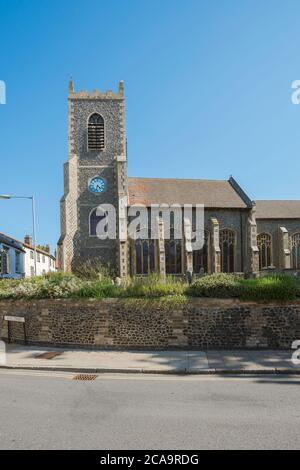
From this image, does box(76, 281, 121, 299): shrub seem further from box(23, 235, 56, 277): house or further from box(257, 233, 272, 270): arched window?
box(23, 235, 56, 277): house

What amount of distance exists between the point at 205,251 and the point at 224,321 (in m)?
17.9

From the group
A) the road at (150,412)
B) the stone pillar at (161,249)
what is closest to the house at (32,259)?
the stone pillar at (161,249)

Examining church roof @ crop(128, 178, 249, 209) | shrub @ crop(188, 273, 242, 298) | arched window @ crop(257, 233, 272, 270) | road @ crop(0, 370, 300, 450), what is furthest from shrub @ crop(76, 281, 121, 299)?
arched window @ crop(257, 233, 272, 270)

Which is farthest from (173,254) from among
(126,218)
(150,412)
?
(150,412)

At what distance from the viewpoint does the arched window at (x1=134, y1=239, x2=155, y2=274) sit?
2872 centimetres

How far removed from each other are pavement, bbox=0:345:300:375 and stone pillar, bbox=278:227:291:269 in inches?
752

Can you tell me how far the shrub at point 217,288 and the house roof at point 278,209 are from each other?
20.3 m

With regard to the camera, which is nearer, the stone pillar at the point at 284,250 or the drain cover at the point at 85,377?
the drain cover at the point at 85,377

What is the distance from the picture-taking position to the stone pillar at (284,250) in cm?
2928

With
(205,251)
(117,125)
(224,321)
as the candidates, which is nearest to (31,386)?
(224,321)

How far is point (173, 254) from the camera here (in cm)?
2941

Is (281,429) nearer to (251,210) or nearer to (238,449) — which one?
(238,449)

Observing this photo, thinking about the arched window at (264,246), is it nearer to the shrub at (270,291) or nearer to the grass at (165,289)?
the grass at (165,289)

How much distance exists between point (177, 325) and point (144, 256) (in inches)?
656
